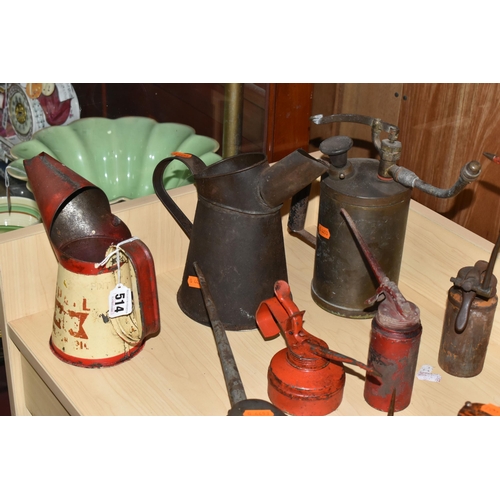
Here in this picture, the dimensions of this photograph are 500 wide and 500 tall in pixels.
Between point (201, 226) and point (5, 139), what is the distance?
0.78 meters

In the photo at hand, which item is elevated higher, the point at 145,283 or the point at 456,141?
the point at 456,141

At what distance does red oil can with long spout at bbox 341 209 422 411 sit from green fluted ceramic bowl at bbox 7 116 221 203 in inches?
24.6

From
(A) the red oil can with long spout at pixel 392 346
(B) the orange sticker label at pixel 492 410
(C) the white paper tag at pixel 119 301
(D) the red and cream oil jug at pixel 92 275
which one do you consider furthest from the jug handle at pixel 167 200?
(B) the orange sticker label at pixel 492 410

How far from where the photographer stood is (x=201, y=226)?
49.5 inches

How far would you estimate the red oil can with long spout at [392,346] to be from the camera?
3.53ft

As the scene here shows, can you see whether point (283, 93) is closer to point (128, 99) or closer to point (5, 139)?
point (128, 99)

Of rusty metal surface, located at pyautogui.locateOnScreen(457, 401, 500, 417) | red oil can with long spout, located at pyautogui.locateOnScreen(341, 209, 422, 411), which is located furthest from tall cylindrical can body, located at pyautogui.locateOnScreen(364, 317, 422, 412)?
rusty metal surface, located at pyautogui.locateOnScreen(457, 401, 500, 417)

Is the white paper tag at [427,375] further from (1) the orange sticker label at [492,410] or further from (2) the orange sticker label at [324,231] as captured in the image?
(2) the orange sticker label at [324,231]

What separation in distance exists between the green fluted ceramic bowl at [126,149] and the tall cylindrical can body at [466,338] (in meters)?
0.64

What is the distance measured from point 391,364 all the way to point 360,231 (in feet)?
0.86

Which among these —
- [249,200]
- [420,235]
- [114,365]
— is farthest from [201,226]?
[420,235]

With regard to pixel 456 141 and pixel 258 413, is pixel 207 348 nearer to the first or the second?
pixel 258 413

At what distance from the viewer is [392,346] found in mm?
1079

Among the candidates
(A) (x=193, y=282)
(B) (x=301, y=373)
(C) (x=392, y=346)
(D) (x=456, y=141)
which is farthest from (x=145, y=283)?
(D) (x=456, y=141)
